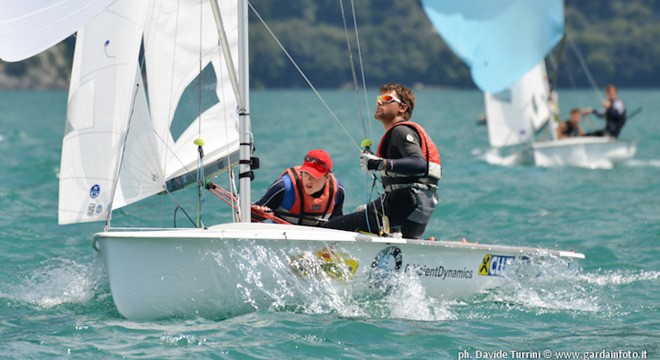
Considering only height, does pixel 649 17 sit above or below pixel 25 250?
above

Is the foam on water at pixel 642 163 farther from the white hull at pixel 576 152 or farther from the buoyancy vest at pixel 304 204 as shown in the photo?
the buoyancy vest at pixel 304 204

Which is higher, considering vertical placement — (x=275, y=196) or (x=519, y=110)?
(x=519, y=110)

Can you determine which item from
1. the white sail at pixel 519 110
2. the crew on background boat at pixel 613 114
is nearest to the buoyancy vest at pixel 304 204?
the crew on background boat at pixel 613 114

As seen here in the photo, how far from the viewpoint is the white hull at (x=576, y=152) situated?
16.8 metres

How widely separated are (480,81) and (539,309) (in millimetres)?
8651

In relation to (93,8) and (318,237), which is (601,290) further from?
(93,8)

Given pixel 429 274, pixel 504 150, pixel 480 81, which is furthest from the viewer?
pixel 504 150

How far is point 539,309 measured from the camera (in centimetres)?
679

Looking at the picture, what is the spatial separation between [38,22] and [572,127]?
13115 millimetres

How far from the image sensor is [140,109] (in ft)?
22.2

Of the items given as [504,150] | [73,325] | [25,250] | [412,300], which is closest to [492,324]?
[412,300]

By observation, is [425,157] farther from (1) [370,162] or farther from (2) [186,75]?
(2) [186,75]

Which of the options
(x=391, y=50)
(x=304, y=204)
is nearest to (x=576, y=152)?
(x=304, y=204)

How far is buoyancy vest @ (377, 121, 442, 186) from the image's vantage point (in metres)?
6.65
